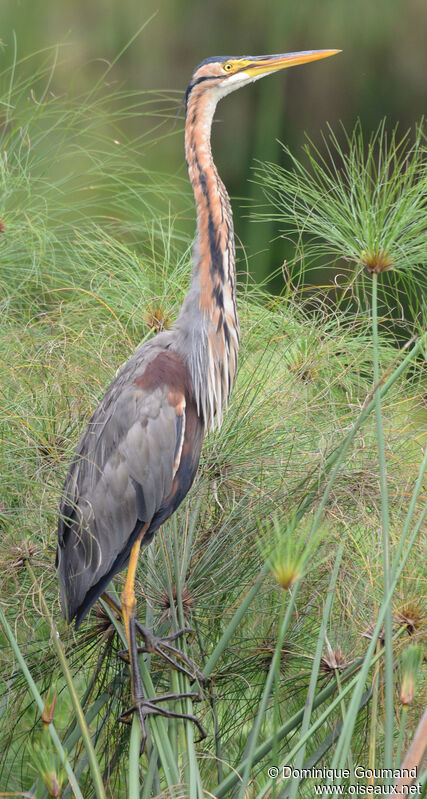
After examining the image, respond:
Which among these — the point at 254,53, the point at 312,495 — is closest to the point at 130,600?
the point at 312,495

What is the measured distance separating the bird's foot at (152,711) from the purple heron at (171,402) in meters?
0.14

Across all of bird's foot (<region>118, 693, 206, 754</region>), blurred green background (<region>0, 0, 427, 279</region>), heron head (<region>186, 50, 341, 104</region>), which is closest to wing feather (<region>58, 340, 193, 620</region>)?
bird's foot (<region>118, 693, 206, 754</region>)

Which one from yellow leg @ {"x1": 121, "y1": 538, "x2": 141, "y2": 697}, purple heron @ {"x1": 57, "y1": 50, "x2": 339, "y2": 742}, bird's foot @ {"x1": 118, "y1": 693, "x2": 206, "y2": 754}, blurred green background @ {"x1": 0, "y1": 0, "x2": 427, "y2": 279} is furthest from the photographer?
blurred green background @ {"x1": 0, "y1": 0, "x2": 427, "y2": 279}

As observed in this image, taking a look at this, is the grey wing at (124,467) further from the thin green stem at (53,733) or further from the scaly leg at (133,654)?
the thin green stem at (53,733)

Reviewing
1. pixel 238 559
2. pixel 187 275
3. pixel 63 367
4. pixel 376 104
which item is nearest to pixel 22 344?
pixel 63 367

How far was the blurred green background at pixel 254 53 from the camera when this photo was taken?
3713 mm

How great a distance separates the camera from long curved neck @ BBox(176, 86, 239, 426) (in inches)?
72.2

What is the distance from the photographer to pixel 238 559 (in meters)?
1.56

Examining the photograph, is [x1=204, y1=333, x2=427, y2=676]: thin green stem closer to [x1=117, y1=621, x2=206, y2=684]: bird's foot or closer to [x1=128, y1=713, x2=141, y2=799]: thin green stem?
[x1=117, y1=621, x2=206, y2=684]: bird's foot

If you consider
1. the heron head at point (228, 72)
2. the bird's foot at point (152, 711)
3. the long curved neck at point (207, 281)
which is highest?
the heron head at point (228, 72)

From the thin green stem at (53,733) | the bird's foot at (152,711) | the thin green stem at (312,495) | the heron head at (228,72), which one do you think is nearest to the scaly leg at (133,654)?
the bird's foot at (152,711)

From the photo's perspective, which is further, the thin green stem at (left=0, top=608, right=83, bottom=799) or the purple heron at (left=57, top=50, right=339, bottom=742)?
the purple heron at (left=57, top=50, right=339, bottom=742)

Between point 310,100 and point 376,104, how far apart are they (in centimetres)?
36

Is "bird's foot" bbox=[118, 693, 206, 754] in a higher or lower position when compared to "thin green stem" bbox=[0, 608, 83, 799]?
lower
